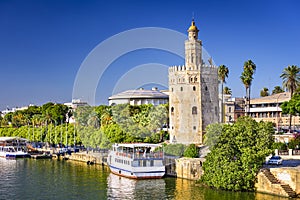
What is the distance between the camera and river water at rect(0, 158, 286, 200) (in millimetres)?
40906

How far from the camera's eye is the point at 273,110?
325ft

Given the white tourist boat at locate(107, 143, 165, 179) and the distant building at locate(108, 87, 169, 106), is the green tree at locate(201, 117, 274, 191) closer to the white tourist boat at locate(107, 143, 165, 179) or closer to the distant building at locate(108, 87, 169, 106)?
the white tourist boat at locate(107, 143, 165, 179)

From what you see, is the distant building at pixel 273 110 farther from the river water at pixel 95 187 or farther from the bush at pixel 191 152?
the river water at pixel 95 187

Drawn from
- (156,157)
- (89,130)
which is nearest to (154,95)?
(89,130)

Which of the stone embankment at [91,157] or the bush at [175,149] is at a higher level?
the bush at [175,149]

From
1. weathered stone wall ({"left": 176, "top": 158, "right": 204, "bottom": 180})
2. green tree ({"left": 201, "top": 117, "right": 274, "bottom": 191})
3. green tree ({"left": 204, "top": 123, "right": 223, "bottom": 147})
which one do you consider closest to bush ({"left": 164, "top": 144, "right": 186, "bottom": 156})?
green tree ({"left": 204, "top": 123, "right": 223, "bottom": 147})

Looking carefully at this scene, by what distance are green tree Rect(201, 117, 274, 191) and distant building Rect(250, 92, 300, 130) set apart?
5390 cm

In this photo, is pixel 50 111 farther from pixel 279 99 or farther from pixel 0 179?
→ pixel 0 179

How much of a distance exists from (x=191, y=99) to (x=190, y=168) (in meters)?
20.4

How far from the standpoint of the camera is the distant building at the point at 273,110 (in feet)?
315

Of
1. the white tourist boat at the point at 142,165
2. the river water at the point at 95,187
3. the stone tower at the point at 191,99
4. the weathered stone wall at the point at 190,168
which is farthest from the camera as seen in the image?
the stone tower at the point at 191,99

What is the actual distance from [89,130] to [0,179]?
3033 centimetres

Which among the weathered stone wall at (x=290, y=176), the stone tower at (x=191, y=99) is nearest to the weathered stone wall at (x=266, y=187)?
the weathered stone wall at (x=290, y=176)

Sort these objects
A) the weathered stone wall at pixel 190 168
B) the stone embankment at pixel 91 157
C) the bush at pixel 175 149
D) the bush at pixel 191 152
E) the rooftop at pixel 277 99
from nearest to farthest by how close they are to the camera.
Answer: the weathered stone wall at pixel 190 168 < the bush at pixel 191 152 < the bush at pixel 175 149 < the stone embankment at pixel 91 157 < the rooftop at pixel 277 99
